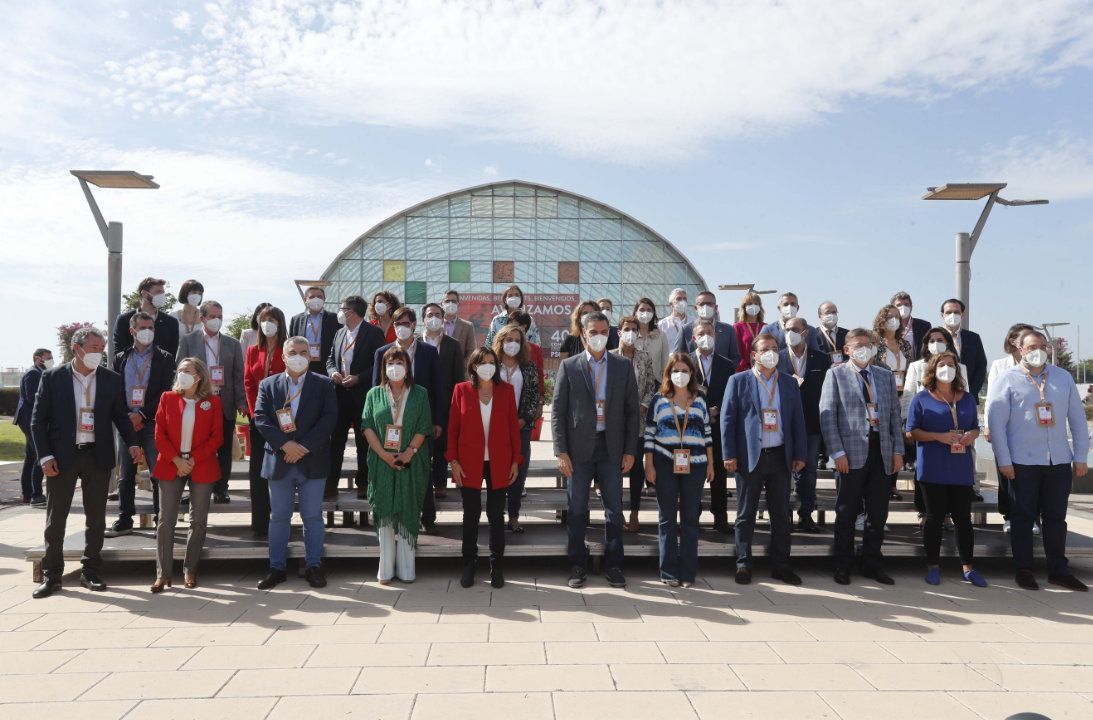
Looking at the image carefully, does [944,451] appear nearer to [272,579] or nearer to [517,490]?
[517,490]

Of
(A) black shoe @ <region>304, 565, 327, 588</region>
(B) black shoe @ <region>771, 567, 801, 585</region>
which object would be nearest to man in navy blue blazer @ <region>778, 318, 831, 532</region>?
(B) black shoe @ <region>771, 567, 801, 585</region>

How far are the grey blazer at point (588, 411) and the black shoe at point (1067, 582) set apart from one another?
3.54 m

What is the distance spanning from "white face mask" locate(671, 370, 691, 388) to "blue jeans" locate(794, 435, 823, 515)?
1493 millimetres

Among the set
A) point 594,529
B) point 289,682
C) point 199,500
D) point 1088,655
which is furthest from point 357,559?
point 1088,655

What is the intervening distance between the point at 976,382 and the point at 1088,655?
10.4 feet

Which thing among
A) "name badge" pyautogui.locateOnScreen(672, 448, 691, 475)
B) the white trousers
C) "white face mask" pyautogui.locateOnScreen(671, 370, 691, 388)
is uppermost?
"white face mask" pyautogui.locateOnScreen(671, 370, 691, 388)

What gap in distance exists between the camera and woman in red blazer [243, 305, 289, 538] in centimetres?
684

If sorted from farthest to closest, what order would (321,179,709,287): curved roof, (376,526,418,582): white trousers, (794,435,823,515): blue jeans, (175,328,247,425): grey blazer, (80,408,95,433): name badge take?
1. (321,179,709,287): curved roof
2. (175,328,247,425): grey blazer
3. (794,435,823,515): blue jeans
4. (376,526,418,582): white trousers
5. (80,408,95,433): name badge

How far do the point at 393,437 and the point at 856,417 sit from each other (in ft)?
12.0

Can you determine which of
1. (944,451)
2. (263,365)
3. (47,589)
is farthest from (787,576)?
(47,589)

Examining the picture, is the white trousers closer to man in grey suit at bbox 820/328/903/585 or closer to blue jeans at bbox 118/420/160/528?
blue jeans at bbox 118/420/160/528

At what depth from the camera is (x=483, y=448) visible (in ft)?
19.8

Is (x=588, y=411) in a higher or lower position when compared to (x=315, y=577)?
higher

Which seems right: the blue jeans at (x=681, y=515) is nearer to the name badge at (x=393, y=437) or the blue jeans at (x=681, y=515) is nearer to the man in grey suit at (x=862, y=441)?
the man in grey suit at (x=862, y=441)
